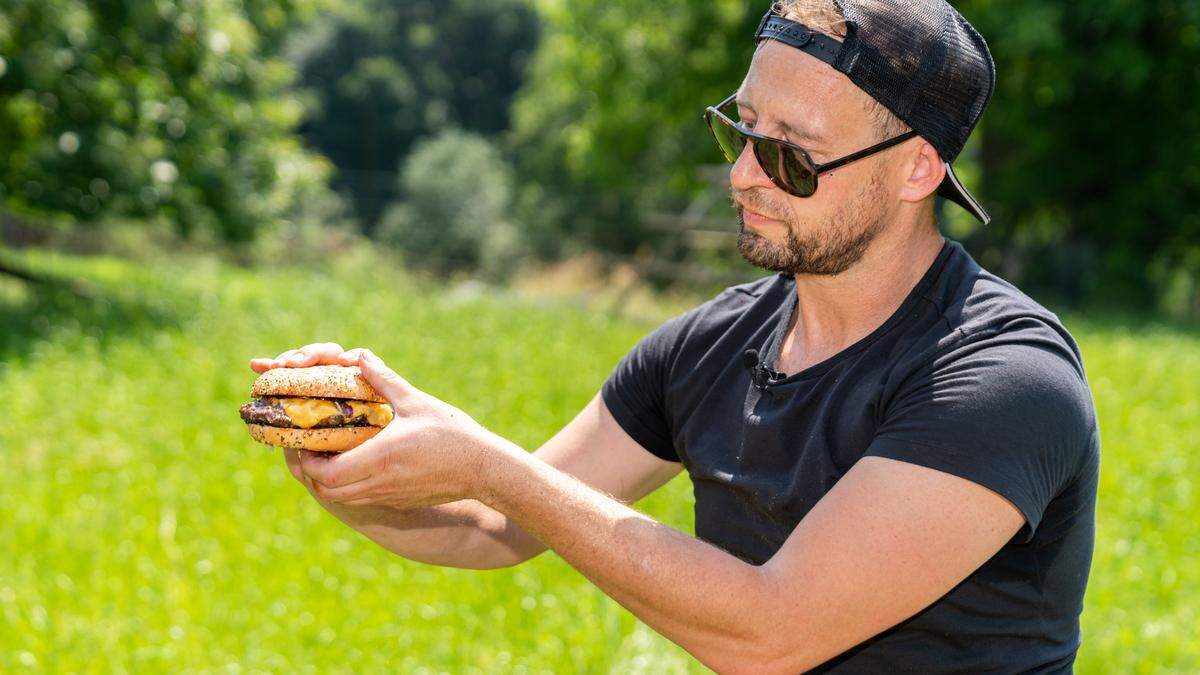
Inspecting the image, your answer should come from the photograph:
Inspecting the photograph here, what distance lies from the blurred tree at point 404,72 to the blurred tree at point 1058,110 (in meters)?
20.9

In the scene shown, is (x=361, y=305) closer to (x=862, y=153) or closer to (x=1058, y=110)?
(x=1058, y=110)

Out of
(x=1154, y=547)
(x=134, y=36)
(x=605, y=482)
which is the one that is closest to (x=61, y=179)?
(x=134, y=36)

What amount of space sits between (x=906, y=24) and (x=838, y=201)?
31 cm

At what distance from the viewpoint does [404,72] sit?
49688mm

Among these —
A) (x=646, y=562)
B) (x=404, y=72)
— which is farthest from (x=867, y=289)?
(x=404, y=72)

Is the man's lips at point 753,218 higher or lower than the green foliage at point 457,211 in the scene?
higher

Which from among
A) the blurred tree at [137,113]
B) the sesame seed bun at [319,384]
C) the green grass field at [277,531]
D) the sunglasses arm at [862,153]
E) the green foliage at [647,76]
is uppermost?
the sunglasses arm at [862,153]

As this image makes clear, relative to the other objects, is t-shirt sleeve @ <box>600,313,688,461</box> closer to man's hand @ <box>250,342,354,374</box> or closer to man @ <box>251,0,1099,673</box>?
man @ <box>251,0,1099,673</box>

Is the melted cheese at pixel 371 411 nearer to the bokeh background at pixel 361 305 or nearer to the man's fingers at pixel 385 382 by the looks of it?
the man's fingers at pixel 385 382

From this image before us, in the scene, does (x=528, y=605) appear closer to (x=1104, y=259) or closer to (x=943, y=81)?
(x=943, y=81)

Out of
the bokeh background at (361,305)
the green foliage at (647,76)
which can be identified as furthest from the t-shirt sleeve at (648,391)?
the green foliage at (647,76)

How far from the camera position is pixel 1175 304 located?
19.9m

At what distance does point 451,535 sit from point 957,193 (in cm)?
115

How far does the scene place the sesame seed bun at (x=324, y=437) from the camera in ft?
6.81
